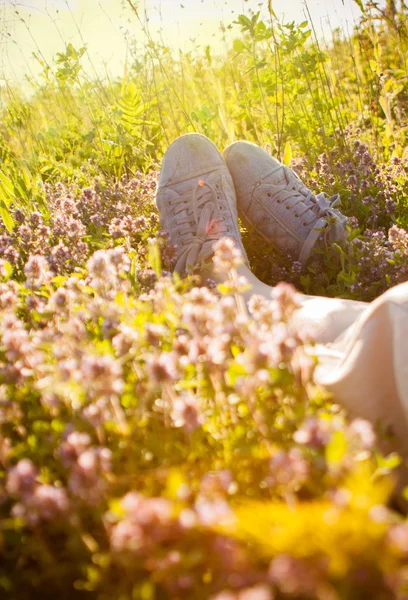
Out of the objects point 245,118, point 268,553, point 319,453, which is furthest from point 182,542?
point 245,118

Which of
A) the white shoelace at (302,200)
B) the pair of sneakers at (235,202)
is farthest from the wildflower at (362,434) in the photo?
the white shoelace at (302,200)

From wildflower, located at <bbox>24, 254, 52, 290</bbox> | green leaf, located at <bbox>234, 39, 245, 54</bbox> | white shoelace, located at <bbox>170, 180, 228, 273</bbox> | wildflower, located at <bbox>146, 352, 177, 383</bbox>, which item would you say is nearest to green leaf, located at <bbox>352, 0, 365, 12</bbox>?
green leaf, located at <bbox>234, 39, 245, 54</bbox>

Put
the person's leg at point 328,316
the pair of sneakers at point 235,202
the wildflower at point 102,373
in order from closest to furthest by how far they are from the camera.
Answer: the wildflower at point 102,373 < the person's leg at point 328,316 < the pair of sneakers at point 235,202

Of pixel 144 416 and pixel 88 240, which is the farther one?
pixel 88 240

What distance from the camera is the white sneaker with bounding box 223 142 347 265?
10.3 feet

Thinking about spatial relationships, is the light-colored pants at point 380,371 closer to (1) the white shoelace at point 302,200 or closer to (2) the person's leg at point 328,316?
(2) the person's leg at point 328,316

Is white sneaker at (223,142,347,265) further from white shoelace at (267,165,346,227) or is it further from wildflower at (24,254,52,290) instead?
wildflower at (24,254,52,290)

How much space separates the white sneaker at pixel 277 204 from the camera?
10.3 feet

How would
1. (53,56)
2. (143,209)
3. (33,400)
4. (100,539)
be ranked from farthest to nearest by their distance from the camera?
1. (53,56)
2. (143,209)
3. (33,400)
4. (100,539)

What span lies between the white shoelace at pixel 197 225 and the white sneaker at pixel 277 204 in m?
0.31

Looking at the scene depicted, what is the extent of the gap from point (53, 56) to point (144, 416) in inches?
192

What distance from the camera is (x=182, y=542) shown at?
3.04ft

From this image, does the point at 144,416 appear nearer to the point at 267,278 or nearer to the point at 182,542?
the point at 182,542

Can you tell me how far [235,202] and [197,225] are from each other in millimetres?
459
